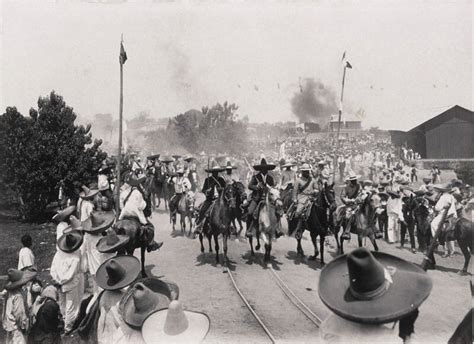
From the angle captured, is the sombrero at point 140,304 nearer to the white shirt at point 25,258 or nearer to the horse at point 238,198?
the white shirt at point 25,258

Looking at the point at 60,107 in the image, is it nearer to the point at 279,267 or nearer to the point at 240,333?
the point at 279,267

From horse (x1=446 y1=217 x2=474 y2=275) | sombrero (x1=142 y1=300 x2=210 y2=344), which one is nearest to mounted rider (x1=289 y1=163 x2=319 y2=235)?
horse (x1=446 y1=217 x2=474 y2=275)

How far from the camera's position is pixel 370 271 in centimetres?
287

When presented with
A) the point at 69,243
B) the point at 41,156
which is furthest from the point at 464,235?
the point at 41,156

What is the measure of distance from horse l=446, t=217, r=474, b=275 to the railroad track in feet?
16.8

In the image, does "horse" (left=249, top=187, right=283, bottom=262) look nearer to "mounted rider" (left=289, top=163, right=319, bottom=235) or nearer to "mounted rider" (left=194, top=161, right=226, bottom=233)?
"mounted rider" (left=289, top=163, right=319, bottom=235)

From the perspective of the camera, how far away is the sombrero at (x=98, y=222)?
340 inches

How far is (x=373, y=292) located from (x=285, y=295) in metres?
6.48

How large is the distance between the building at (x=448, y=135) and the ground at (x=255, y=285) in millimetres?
21213

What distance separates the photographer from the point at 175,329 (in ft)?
12.6

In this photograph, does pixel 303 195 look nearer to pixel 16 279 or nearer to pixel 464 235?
pixel 464 235

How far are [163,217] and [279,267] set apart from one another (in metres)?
8.90

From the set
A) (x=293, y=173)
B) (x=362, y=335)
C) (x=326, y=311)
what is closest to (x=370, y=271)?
(x=362, y=335)

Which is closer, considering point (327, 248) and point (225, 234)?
point (225, 234)
